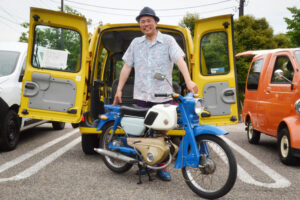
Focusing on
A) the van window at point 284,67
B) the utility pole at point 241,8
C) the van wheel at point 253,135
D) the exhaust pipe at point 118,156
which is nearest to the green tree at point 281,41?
the utility pole at point 241,8

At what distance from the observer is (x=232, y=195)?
11.6 feet

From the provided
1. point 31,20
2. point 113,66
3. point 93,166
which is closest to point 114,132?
point 93,166

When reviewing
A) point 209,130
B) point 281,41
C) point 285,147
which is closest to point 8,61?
point 209,130

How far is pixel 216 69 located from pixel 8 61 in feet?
13.4

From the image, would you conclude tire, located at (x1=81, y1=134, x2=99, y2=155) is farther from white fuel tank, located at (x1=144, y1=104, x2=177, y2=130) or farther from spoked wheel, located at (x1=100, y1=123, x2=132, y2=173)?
white fuel tank, located at (x1=144, y1=104, x2=177, y2=130)

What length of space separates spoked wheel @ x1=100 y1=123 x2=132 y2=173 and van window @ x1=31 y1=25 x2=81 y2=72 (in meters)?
1.13

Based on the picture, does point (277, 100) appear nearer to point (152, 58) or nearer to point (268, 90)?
point (268, 90)

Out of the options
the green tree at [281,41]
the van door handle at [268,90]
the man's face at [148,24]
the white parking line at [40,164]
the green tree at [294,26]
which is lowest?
the white parking line at [40,164]

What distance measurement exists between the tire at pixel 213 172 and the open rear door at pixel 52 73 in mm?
2048

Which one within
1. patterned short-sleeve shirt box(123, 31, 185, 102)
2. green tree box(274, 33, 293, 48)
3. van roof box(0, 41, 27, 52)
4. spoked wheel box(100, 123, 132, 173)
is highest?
green tree box(274, 33, 293, 48)

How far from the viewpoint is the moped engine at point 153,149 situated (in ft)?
12.3

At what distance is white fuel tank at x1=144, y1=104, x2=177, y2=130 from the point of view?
363 cm

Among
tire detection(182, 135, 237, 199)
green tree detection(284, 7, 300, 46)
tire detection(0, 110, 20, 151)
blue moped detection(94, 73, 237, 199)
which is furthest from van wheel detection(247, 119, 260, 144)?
green tree detection(284, 7, 300, 46)

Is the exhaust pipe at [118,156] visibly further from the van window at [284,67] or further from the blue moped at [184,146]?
the van window at [284,67]
